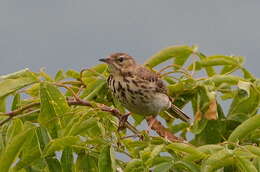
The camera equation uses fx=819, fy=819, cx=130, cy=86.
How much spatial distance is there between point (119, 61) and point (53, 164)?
2.37 metres

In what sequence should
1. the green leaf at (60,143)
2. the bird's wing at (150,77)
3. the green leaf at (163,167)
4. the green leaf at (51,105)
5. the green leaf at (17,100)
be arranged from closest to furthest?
the green leaf at (163,167) < the green leaf at (60,143) < the green leaf at (51,105) < the green leaf at (17,100) < the bird's wing at (150,77)

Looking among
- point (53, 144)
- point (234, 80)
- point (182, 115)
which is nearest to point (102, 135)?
point (53, 144)

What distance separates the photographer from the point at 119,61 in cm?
700

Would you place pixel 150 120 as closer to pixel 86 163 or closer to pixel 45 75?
pixel 45 75

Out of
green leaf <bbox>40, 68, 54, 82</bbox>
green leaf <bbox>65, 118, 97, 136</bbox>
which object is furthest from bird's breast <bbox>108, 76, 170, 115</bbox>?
green leaf <bbox>65, 118, 97, 136</bbox>

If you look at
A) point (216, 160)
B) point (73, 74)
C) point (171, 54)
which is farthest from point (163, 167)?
point (171, 54)

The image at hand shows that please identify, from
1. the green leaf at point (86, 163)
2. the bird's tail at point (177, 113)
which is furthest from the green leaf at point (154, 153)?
the bird's tail at point (177, 113)

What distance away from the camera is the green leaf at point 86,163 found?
4.75m

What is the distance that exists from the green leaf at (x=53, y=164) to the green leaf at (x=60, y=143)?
Result: 0.72 ft

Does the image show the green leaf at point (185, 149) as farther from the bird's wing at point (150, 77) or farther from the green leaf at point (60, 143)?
the bird's wing at point (150, 77)

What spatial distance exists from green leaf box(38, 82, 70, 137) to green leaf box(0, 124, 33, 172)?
15cm

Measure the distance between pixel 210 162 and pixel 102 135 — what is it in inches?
28.7

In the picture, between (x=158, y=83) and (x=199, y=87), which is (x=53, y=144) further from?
(x=158, y=83)

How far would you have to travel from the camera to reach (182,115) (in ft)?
21.1
